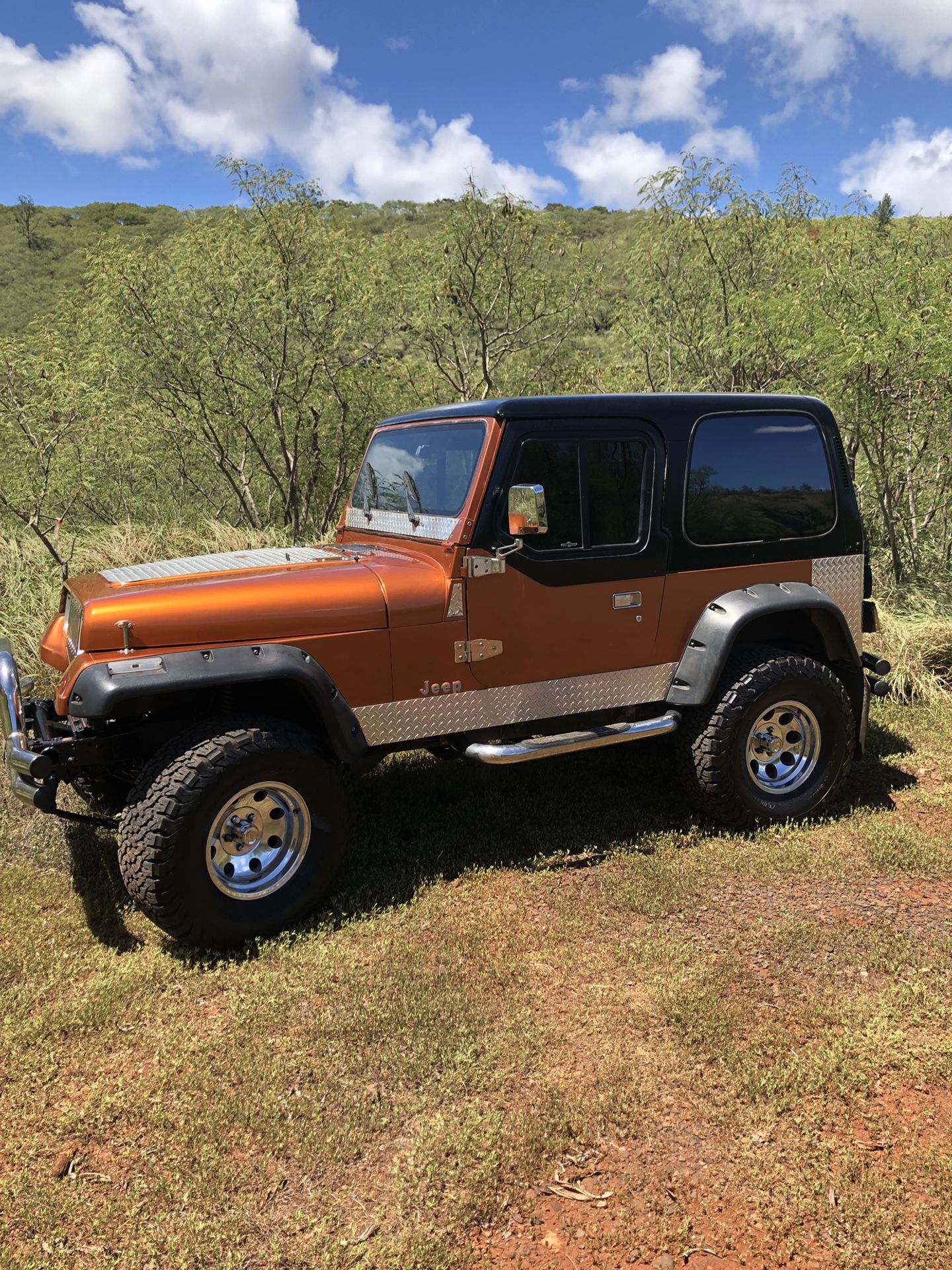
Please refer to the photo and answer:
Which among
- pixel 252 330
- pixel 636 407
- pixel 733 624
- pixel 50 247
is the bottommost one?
pixel 733 624

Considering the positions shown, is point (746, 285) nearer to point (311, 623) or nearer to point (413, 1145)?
point (311, 623)

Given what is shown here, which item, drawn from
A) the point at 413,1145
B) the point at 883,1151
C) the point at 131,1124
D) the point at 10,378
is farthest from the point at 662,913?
the point at 10,378

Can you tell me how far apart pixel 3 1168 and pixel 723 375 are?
11.5 m

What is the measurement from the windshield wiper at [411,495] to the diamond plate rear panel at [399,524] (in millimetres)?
16

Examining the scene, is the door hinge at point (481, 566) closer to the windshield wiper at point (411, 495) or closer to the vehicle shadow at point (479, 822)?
the windshield wiper at point (411, 495)

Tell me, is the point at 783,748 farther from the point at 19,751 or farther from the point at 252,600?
the point at 19,751

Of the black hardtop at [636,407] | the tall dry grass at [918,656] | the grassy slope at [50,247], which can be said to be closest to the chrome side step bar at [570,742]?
the black hardtop at [636,407]

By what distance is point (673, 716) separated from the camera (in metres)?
4.20

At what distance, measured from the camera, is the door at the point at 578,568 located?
12.3ft

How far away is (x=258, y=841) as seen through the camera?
3.40 m

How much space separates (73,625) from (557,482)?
2.22m

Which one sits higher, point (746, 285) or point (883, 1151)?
point (746, 285)

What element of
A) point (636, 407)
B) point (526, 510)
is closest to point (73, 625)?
point (526, 510)

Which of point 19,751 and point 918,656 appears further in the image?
point 918,656
